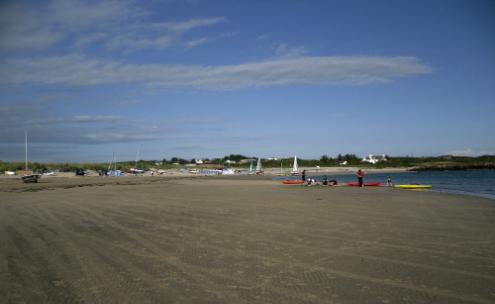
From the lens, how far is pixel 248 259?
8766 mm

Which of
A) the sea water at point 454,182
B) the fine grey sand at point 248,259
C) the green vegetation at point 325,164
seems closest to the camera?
the fine grey sand at point 248,259

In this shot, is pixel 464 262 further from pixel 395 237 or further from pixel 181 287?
pixel 181 287

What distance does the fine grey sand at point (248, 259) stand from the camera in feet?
21.2

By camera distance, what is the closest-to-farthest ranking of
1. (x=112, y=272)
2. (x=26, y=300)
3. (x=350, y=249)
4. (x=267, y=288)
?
(x=26, y=300), (x=267, y=288), (x=112, y=272), (x=350, y=249)

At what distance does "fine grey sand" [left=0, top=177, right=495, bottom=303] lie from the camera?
255 inches

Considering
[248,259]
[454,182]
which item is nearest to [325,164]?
[454,182]

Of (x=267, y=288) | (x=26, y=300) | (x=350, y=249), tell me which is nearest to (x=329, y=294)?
(x=267, y=288)

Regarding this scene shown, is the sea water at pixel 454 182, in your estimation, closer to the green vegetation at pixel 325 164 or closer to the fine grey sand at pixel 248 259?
the fine grey sand at pixel 248 259

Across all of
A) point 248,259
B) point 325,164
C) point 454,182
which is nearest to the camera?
point 248,259

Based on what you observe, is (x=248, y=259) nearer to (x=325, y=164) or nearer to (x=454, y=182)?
(x=454, y=182)

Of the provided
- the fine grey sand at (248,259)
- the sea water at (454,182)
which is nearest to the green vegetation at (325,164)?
the sea water at (454,182)

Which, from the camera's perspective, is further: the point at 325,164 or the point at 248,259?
the point at 325,164

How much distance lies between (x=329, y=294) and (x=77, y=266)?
193 inches

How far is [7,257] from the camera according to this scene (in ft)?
29.4
